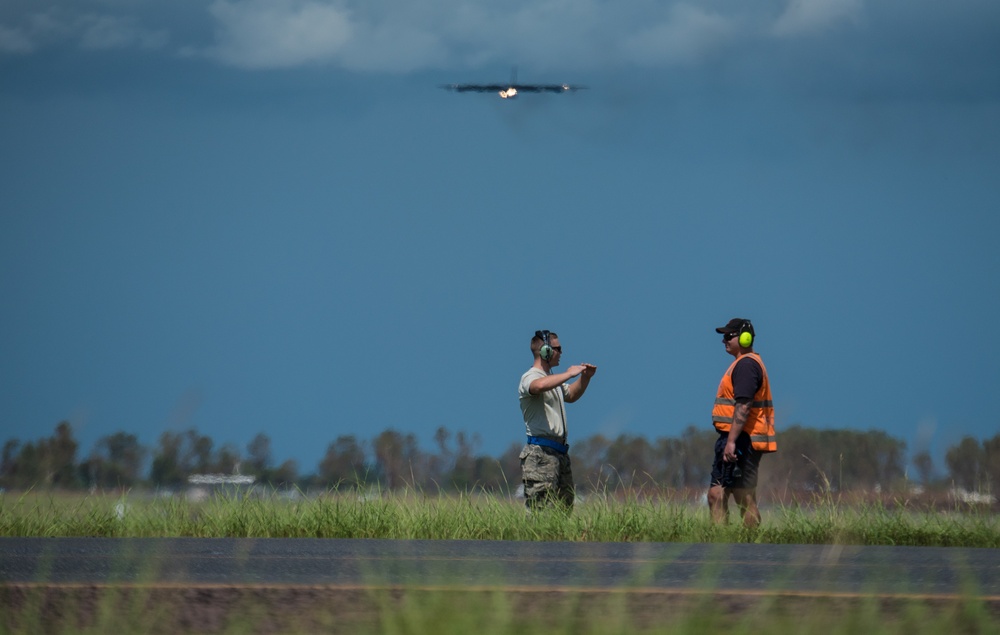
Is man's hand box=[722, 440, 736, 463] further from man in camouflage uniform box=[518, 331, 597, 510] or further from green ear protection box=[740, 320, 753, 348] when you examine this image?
man in camouflage uniform box=[518, 331, 597, 510]

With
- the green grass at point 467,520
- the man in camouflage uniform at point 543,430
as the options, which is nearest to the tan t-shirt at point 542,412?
the man in camouflage uniform at point 543,430

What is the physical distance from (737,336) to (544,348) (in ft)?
4.96

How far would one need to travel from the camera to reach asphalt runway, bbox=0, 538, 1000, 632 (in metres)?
5.62

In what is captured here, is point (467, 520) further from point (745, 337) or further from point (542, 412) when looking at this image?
point (745, 337)

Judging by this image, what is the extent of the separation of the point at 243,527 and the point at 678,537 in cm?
347

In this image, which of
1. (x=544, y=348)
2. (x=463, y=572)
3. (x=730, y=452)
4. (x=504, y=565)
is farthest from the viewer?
(x=544, y=348)

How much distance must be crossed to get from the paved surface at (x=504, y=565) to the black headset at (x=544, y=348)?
181 centimetres

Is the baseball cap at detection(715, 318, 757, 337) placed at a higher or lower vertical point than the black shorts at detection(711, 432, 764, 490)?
higher

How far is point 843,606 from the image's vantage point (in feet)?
18.1

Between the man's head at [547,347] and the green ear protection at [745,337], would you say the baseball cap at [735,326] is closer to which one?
the green ear protection at [745,337]

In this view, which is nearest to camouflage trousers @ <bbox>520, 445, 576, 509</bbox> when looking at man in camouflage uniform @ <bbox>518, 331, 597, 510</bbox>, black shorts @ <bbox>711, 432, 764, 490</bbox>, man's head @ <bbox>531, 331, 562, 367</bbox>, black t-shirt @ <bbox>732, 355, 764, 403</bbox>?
man in camouflage uniform @ <bbox>518, 331, 597, 510</bbox>

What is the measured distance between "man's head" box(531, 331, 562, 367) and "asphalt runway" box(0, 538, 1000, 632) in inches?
72.1

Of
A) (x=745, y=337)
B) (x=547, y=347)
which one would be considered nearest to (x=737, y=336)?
(x=745, y=337)

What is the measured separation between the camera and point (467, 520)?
10891 millimetres
